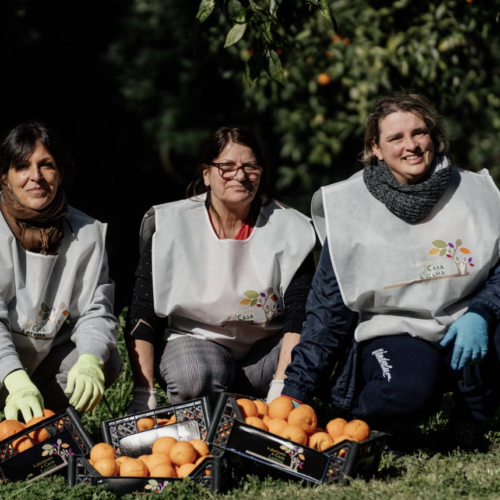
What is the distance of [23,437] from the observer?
2.84m

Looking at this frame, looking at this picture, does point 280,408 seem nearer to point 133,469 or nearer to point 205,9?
point 133,469

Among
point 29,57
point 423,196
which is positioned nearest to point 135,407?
point 423,196

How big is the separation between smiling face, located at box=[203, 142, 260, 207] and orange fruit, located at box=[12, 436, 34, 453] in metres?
1.27

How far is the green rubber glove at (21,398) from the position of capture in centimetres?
300

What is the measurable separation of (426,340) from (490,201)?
616 mm

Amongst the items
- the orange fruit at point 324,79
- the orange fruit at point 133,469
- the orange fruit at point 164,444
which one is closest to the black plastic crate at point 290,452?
the orange fruit at point 164,444

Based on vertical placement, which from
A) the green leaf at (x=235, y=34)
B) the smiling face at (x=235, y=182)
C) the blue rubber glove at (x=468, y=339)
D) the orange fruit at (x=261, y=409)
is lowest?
the orange fruit at (x=261, y=409)

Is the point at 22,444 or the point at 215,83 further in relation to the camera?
the point at 215,83

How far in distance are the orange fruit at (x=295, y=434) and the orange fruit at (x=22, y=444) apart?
85 centimetres

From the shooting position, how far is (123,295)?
653 centimetres

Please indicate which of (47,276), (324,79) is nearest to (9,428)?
(47,276)

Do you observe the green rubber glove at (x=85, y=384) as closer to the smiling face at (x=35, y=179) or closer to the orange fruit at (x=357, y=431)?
the smiling face at (x=35, y=179)

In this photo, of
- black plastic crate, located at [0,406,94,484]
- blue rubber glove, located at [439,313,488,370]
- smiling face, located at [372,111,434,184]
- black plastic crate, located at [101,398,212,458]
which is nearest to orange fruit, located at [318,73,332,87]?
smiling face, located at [372,111,434,184]

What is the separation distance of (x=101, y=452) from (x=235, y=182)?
1.27 metres
